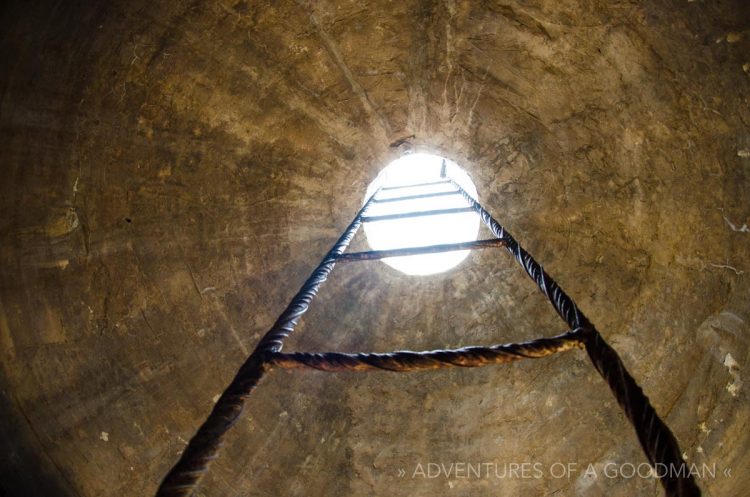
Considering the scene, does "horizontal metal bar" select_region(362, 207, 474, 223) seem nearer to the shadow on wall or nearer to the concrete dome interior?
the concrete dome interior

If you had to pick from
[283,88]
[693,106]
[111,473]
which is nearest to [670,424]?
[693,106]

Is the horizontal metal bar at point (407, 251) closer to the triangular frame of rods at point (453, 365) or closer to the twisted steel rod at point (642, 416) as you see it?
the triangular frame of rods at point (453, 365)

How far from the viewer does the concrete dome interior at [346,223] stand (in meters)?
3.02

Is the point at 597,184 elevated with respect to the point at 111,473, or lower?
elevated

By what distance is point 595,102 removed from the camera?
3480 millimetres

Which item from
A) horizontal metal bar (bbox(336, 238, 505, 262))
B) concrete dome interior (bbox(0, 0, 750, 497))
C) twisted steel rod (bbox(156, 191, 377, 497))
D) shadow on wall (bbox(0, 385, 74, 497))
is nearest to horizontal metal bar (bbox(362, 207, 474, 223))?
concrete dome interior (bbox(0, 0, 750, 497))

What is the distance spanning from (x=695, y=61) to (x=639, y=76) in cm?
35

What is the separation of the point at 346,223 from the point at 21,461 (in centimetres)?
293

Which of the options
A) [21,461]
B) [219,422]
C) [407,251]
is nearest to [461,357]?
[219,422]

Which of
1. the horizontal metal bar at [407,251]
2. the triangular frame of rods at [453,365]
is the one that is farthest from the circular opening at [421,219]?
the triangular frame of rods at [453,365]

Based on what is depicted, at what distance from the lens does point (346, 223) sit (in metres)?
4.44

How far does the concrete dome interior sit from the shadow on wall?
0.01 meters

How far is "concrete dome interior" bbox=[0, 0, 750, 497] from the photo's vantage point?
302 cm

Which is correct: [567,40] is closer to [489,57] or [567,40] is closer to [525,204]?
[489,57]
